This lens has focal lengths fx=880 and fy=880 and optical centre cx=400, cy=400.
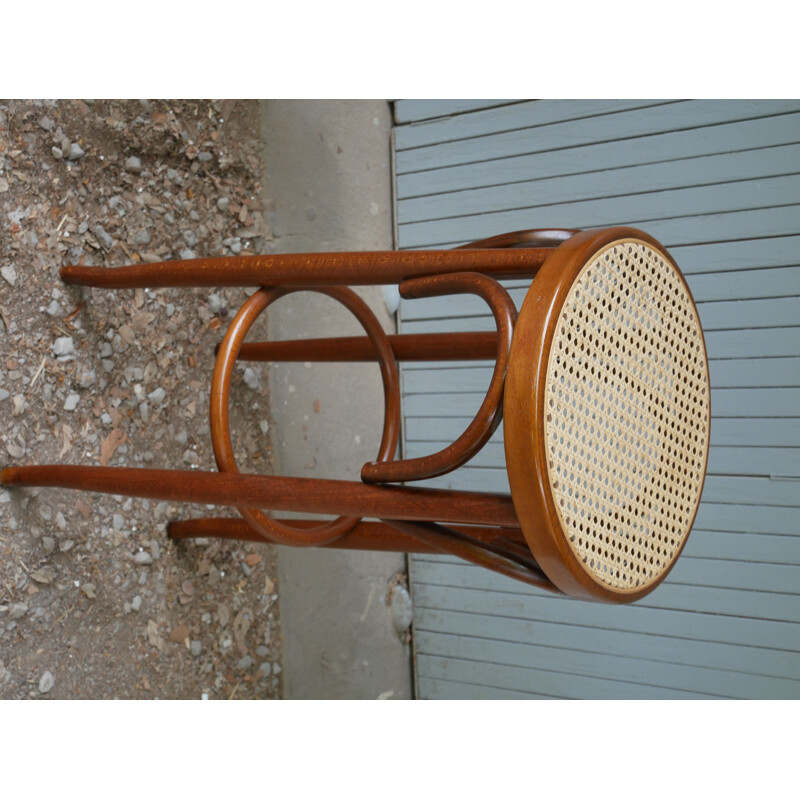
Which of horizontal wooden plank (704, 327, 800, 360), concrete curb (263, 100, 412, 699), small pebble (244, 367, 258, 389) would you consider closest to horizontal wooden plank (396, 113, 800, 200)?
concrete curb (263, 100, 412, 699)

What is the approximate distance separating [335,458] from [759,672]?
105cm

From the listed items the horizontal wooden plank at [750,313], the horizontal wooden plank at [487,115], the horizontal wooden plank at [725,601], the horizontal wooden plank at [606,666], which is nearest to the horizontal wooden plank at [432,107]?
the horizontal wooden plank at [487,115]

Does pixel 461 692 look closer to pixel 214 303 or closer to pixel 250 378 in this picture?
pixel 250 378

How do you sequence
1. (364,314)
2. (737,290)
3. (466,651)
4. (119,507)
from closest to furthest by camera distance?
(364,314)
(119,507)
(737,290)
(466,651)

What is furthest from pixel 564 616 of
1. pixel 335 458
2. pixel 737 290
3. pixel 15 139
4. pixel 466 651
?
pixel 15 139

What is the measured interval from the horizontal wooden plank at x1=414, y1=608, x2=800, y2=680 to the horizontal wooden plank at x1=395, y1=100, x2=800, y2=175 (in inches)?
43.1

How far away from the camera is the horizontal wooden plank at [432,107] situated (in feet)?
6.79

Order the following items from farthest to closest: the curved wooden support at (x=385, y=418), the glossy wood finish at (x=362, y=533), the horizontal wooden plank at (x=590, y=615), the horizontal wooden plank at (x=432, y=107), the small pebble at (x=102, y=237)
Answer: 1. the horizontal wooden plank at (x=432, y=107)
2. the horizontal wooden plank at (x=590, y=615)
3. the small pebble at (x=102, y=237)
4. the curved wooden support at (x=385, y=418)
5. the glossy wood finish at (x=362, y=533)

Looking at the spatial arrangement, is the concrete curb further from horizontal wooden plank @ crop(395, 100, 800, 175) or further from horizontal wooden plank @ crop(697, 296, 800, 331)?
horizontal wooden plank @ crop(697, 296, 800, 331)

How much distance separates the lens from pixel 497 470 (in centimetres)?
208

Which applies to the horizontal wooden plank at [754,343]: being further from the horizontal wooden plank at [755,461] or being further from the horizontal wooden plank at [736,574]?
the horizontal wooden plank at [736,574]

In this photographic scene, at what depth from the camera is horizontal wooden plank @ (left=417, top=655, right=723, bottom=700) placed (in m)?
2.00

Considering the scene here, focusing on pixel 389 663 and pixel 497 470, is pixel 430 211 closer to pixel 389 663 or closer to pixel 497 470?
pixel 497 470

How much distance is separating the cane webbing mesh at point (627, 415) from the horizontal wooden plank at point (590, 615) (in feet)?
2.99
